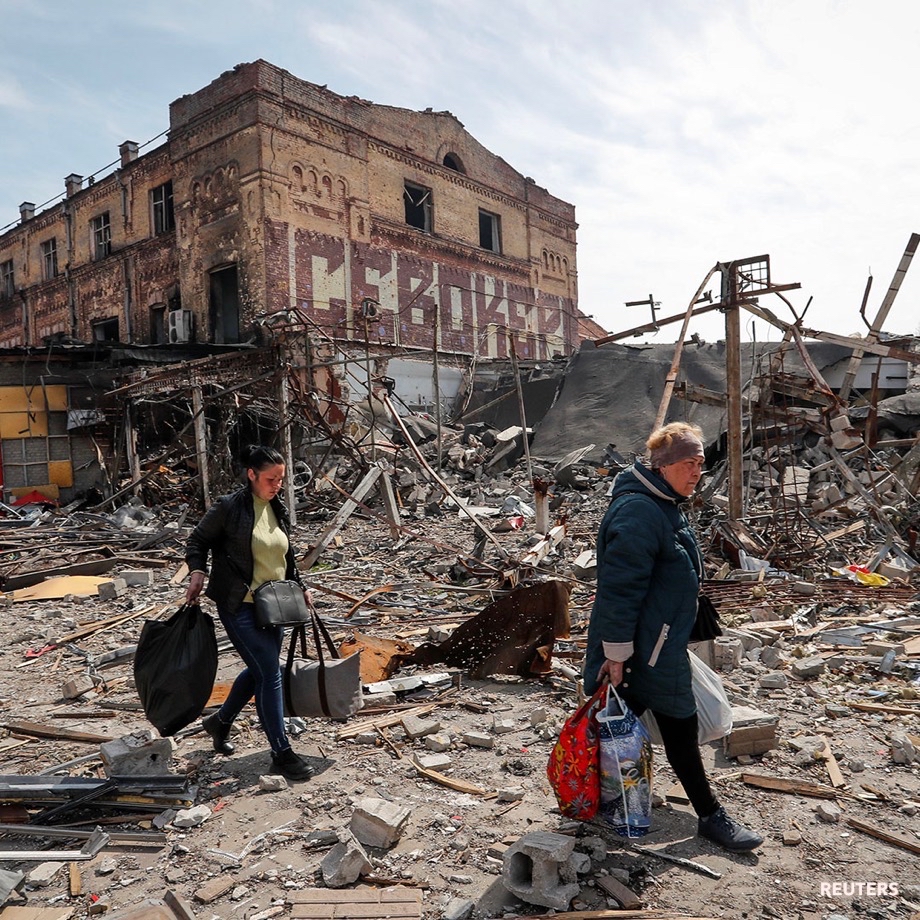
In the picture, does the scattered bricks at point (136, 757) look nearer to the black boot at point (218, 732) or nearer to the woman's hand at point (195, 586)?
the black boot at point (218, 732)

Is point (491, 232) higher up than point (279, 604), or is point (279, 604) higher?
point (491, 232)

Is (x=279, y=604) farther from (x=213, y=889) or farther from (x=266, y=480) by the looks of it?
(x=213, y=889)

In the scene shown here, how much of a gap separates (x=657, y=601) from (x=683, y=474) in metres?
0.56

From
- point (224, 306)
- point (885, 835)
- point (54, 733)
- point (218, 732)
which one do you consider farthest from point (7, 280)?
point (885, 835)

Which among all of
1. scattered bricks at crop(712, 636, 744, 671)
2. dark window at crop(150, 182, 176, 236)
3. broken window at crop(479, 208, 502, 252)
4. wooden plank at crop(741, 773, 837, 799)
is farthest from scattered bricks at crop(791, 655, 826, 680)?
broken window at crop(479, 208, 502, 252)

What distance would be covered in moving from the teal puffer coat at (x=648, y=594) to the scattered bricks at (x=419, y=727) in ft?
6.04

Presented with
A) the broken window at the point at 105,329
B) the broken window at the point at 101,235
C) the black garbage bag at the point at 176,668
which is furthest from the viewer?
the broken window at the point at 105,329

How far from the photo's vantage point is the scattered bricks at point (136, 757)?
3.84 metres

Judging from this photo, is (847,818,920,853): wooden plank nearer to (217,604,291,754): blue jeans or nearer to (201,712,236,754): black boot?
(217,604,291,754): blue jeans

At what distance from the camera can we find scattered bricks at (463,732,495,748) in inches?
174

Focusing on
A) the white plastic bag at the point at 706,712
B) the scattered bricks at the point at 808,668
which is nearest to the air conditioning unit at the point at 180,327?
the scattered bricks at the point at 808,668

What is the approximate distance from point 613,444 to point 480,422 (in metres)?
5.63

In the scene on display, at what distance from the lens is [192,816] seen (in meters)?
3.58

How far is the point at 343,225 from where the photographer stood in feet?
74.6
